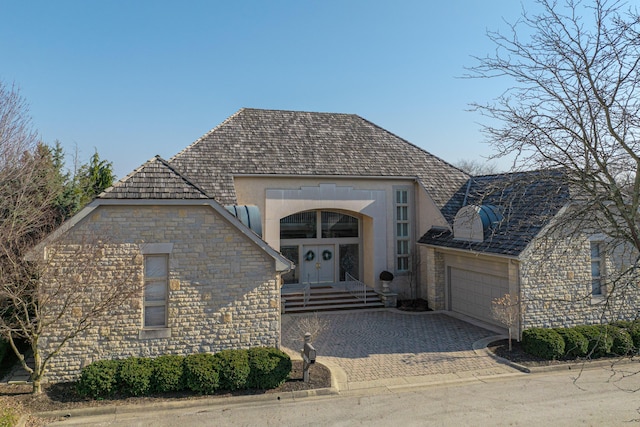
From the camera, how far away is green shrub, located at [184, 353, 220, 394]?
392 inches

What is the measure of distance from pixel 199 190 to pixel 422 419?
814 centimetres

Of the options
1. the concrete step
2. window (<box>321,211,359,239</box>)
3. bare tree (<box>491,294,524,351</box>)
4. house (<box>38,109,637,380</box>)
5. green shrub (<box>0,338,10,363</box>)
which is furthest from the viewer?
window (<box>321,211,359,239</box>)

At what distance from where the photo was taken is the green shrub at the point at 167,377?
32.5 feet

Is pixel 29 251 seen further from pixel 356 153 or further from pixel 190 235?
pixel 356 153

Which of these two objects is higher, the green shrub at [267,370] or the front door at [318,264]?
the front door at [318,264]

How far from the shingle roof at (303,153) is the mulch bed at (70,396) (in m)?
8.66

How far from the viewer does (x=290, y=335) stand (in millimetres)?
15109

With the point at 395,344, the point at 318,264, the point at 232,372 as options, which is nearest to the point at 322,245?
the point at 318,264

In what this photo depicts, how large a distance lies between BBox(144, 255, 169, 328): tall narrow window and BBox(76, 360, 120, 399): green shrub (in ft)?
5.10

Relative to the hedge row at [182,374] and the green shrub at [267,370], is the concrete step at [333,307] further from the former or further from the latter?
the hedge row at [182,374]

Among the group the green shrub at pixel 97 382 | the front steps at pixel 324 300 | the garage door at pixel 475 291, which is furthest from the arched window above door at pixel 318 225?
the green shrub at pixel 97 382

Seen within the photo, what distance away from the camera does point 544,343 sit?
12.1 m

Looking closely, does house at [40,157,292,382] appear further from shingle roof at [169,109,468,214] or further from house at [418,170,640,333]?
house at [418,170,640,333]

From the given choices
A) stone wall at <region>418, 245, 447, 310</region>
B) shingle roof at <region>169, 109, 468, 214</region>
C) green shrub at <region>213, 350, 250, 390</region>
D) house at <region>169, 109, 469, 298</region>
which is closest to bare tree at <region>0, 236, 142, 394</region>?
green shrub at <region>213, 350, 250, 390</region>
